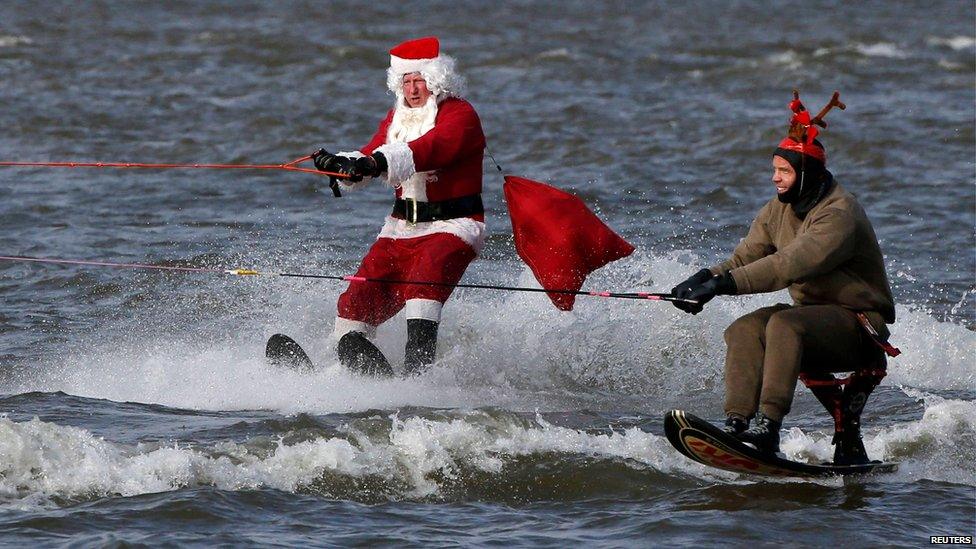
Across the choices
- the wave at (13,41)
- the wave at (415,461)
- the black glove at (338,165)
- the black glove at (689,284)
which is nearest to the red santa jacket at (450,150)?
the black glove at (338,165)

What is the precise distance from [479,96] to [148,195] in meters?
7.18

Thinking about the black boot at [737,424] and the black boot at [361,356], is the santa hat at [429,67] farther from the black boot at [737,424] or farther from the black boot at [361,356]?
the black boot at [737,424]

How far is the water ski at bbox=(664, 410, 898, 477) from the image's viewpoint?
6.16m

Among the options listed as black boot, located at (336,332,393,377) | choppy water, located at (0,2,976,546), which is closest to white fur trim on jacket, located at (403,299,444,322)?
black boot, located at (336,332,393,377)

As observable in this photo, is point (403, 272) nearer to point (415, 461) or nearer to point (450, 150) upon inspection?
point (450, 150)

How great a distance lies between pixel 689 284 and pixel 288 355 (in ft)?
8.85

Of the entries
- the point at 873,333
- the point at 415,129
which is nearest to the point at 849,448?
the point at 873,333

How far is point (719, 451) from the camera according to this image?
20.5 feet

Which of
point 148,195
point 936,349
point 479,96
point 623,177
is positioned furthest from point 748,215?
point 479,96

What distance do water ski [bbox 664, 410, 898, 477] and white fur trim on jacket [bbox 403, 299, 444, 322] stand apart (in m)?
2.03

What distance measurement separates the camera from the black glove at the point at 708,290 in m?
6.29

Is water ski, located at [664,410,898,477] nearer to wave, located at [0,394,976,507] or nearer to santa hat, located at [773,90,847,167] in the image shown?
wave, located at [0,394,976,507]

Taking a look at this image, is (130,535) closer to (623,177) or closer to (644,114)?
(623,177)

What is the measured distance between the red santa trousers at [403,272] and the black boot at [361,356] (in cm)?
22
